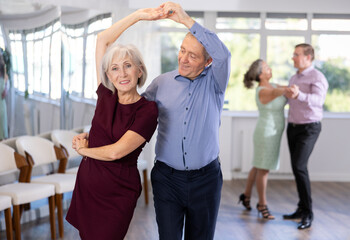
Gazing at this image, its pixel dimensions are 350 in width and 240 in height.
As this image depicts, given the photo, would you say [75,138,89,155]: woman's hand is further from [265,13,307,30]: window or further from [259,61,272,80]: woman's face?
[265,13,307,30]: window

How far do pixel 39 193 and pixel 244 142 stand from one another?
145 inches

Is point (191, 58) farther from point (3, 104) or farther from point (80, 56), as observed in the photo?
point (80, 56)

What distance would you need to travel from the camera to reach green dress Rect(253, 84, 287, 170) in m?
5.49

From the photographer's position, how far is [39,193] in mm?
4484

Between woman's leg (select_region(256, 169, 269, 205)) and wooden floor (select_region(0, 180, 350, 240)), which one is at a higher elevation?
woman's leg (select_region(256, 169, 269, 205))

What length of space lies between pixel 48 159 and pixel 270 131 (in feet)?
7.36

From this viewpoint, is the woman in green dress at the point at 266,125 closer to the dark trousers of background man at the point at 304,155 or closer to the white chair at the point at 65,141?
the dark trousers of background man at the point at 304,155

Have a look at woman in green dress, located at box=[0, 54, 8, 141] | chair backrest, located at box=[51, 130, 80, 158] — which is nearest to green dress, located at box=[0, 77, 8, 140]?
woman in green dress, located at box=[0, 54, 8, 141]

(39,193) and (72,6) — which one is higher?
(72,6)

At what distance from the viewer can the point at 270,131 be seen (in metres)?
5.52

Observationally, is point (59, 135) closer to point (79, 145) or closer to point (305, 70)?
point (305, 70)

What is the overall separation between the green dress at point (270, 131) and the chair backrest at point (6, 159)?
2412 mm

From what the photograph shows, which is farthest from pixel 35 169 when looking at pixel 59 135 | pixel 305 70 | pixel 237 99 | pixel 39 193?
pixel 237 99

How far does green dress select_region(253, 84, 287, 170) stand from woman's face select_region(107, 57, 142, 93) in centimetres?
316
